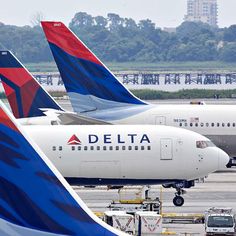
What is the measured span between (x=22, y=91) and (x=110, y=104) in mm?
5217

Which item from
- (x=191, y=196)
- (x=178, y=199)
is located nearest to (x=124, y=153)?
(x=178, y=199)

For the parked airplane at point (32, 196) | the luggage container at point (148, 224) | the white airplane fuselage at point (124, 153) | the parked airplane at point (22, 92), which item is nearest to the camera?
the parked airplane at point (32, 196)

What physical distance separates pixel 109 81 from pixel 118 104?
4.77 feet

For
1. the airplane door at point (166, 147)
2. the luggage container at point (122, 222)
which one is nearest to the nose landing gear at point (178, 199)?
the airplane door at point (166, 147)

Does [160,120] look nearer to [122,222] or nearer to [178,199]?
[178,199]

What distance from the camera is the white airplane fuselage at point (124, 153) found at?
45906mm

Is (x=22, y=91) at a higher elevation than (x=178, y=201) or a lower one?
higher

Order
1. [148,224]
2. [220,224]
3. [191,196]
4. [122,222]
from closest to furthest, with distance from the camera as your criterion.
Answer: [122,222], [148,224], [220,224], [191,196]

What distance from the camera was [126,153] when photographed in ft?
151

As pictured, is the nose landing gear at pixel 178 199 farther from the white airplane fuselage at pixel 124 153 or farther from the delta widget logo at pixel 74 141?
the delta widget logo at pixel 74 141

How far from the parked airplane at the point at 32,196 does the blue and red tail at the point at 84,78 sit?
45925mm

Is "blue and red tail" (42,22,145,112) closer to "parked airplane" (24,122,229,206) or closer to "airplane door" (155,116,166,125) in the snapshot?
"airplane door" (155,116,166,125)

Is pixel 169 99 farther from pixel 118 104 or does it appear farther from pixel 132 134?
pixel 132 134

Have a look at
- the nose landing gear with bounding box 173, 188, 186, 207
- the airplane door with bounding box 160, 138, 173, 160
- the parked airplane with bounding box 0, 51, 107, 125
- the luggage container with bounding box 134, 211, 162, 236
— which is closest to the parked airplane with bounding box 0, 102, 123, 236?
the luggage container with bounding box 134, 211, 162, 236
